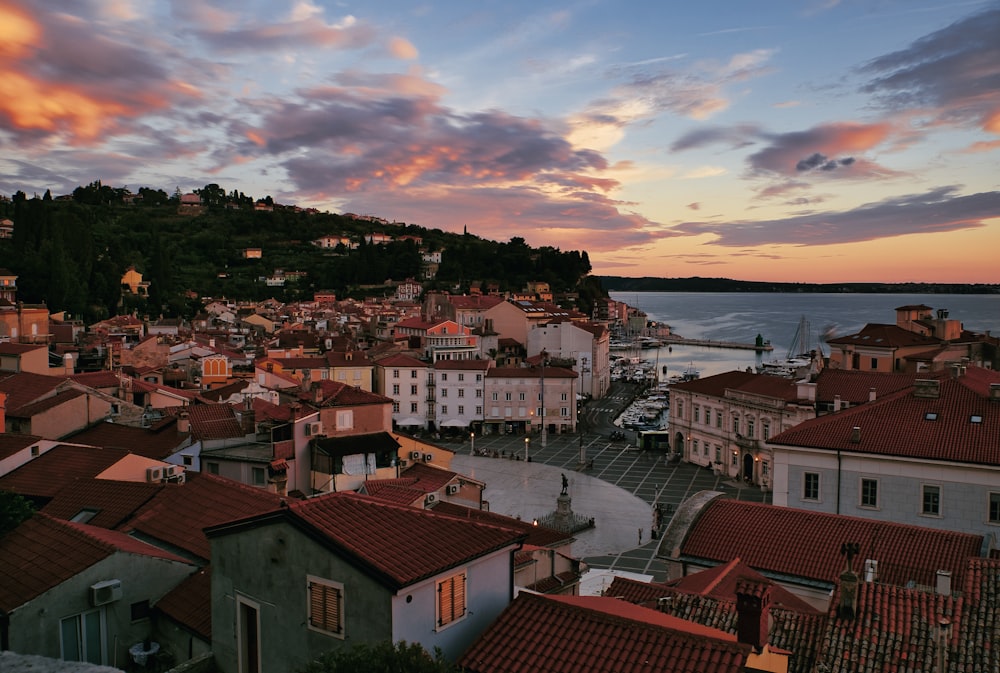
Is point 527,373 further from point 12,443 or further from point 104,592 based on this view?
point 104,592

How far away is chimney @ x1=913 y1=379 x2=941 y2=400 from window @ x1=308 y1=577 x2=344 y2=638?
21.4m

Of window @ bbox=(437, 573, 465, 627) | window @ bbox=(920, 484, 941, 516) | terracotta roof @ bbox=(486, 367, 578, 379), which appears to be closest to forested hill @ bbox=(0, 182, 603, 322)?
terracotta roof @ bbox=(486, 367, 578, 379)

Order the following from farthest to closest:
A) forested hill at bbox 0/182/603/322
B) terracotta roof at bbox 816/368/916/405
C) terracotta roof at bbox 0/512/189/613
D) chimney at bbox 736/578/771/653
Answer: forested hill at bbox 0/182/603/322, terracotta roof at bbox 816/368/916/405, terracotta roof at bbox 0/512/189/613, chimney at bbox 736/578/771/653

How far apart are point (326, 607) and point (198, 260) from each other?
529ft

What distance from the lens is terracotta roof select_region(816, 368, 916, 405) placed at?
112 feet

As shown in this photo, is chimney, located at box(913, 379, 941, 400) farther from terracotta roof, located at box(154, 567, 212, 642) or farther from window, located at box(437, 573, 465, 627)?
terracotta roof, located at box(154, 567, 212, 642)

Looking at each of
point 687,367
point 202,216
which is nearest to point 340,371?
point 687,367

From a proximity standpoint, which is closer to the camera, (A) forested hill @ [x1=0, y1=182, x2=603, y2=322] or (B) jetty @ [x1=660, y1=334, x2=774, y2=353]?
(A) forested hill @ [x1=0, y1=182, x2=603, y2=322]

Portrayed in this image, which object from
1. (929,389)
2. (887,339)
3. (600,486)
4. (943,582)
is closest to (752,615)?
(943,582)

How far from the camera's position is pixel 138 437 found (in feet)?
84.8

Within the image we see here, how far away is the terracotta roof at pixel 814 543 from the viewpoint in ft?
50.2

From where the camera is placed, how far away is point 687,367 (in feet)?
424

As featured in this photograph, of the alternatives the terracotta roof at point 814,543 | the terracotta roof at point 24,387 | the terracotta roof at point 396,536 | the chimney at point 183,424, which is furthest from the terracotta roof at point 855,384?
the terracotta roof at point 24,387

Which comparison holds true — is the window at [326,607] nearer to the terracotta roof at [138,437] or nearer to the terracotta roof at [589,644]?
the terracotta roof at [589,644]
